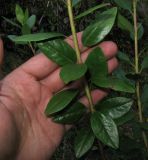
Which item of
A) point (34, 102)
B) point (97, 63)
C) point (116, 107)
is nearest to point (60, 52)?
point (97, 63)

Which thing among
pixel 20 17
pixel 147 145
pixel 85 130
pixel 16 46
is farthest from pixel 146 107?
pixel 16 46

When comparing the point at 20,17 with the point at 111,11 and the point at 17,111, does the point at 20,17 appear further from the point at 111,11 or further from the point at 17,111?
the point at 111,11

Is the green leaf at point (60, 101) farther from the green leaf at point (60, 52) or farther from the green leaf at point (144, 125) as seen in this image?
the green leaf at point (144, 125)

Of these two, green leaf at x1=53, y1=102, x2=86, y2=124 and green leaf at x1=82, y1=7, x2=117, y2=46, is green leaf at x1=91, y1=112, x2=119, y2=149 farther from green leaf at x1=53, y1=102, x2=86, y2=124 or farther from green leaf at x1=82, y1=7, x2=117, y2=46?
green leaf at x1=82, y1=7, x2=117, y2=46

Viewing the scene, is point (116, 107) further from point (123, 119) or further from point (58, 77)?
point (58, 77)

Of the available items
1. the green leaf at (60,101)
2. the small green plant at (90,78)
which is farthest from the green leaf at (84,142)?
the green leaf at (60,101)
